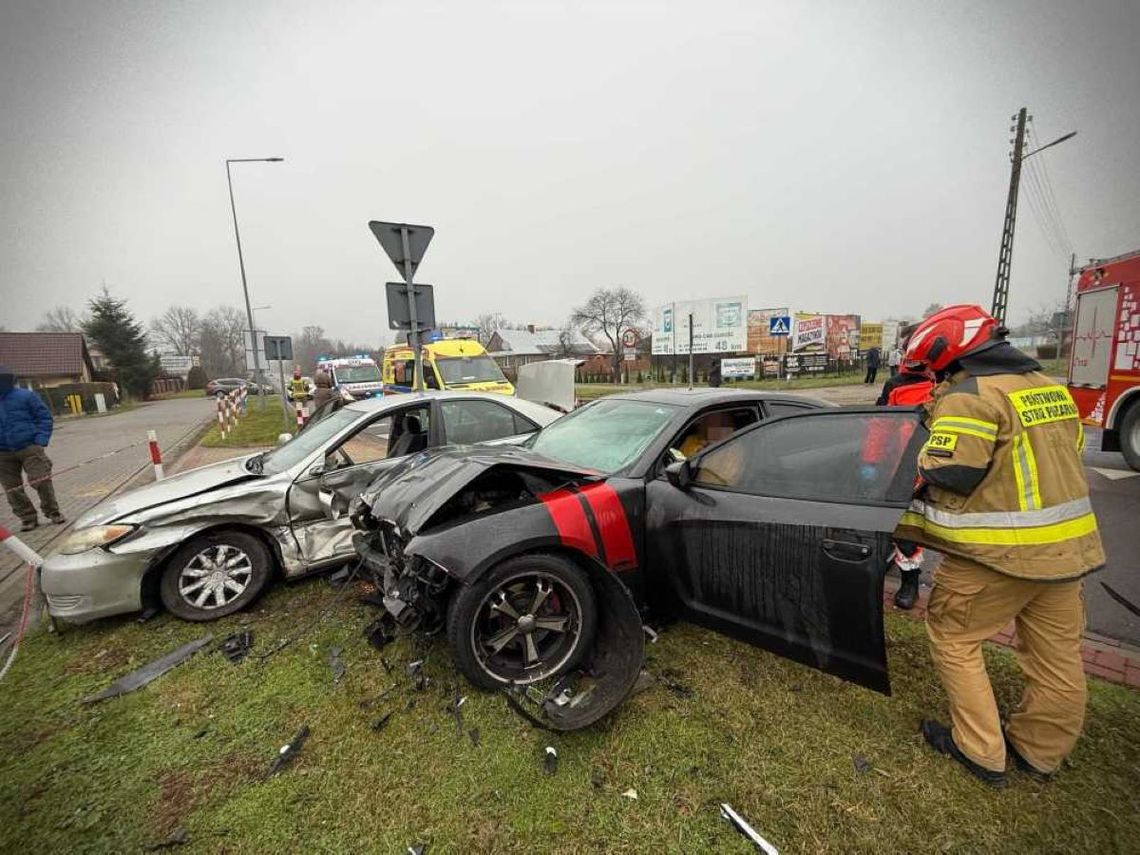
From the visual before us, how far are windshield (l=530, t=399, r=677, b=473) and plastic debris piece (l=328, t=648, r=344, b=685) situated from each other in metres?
1.74

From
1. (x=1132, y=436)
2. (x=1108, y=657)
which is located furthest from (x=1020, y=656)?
(x=1132, y=436)

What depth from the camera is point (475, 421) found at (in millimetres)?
4609

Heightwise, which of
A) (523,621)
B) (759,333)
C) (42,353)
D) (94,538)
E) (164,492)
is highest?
(42,353)

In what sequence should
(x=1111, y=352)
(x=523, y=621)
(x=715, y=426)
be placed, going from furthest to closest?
1. (x=1111, y=352)
2. (x=715, y=426)
3. (x=523, y=621)

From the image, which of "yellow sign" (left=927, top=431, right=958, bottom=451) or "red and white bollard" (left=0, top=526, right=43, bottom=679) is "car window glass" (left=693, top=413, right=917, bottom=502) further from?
"red and white bollard" (left=0, top=526, right=43, bottom=679)

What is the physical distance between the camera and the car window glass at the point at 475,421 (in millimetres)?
4488

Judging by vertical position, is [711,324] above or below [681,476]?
above

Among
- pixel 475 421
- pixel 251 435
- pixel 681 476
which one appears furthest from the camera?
pixel 251 435

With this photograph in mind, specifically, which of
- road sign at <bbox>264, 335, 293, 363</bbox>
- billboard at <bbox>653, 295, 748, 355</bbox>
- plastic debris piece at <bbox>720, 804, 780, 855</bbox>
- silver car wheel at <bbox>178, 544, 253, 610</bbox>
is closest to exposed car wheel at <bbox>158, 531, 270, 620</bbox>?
silver car wheel at <bbox>178, 544, 253, 610</bbox>

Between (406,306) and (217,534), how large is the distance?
121 inches

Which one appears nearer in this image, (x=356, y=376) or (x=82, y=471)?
(x=82, y=471)

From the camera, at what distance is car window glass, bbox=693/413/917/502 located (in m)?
2.21

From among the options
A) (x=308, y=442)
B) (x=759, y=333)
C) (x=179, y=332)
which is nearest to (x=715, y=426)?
(x=308, y=442)

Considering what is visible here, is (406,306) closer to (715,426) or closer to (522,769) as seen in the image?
(715,426)
